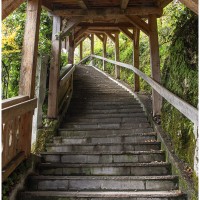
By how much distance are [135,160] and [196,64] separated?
1864mm

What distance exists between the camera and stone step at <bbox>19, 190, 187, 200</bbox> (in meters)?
3.63

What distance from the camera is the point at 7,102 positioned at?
330cm

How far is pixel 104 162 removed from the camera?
15.7 feet

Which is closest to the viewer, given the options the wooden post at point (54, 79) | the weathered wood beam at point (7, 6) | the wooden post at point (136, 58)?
the weathered wood beam at point (7, 6)

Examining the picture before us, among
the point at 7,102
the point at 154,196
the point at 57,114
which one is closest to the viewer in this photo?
the point at 7,102

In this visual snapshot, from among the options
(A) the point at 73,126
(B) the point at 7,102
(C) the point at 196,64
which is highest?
(C) the point at 196,64

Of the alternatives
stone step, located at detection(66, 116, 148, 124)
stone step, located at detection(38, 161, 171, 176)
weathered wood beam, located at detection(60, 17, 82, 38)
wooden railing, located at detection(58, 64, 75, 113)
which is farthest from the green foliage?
wooden railing, located at detection(58, 64, 75, 113)

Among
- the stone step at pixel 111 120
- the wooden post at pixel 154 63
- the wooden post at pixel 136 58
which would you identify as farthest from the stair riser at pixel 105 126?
the wooden post at pixel 136 58

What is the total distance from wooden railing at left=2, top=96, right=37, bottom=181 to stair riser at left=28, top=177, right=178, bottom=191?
515mm

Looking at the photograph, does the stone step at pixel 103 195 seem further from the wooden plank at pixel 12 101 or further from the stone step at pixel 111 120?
the stone step at pixel 111 120

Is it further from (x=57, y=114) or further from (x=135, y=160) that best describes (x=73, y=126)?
(x=135, y=160)

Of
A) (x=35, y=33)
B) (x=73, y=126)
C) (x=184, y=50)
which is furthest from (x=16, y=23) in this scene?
(x=184, y=50)

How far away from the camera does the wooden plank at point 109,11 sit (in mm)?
6371

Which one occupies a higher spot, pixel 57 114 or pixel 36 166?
pixel 57 114
